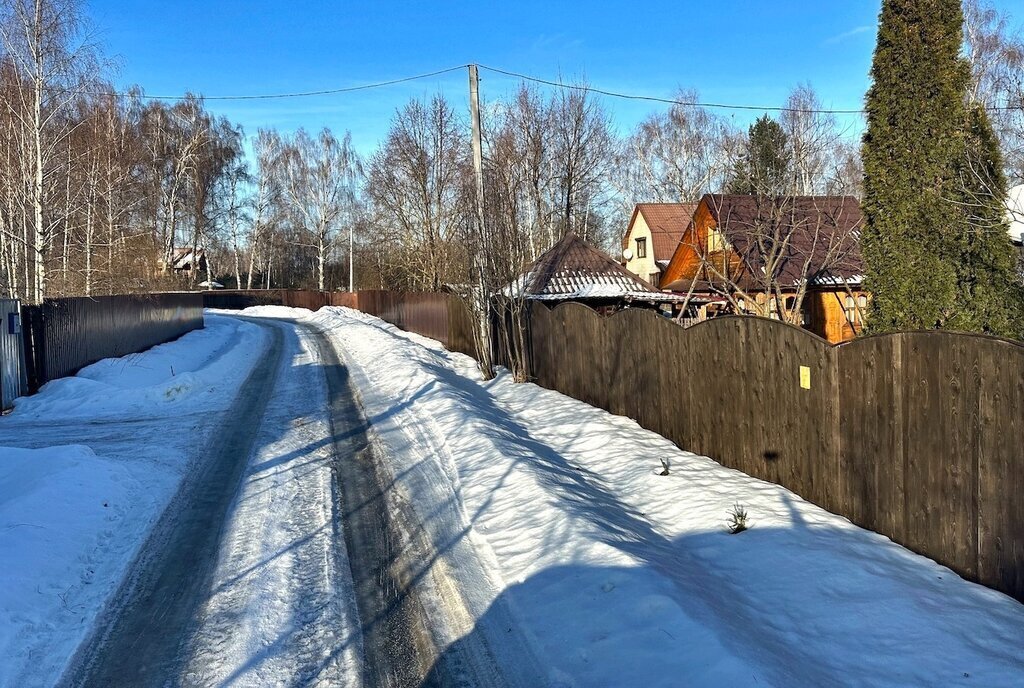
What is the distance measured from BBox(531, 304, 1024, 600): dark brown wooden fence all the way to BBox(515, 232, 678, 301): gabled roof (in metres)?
9.35

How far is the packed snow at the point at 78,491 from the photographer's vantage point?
16.7 ft

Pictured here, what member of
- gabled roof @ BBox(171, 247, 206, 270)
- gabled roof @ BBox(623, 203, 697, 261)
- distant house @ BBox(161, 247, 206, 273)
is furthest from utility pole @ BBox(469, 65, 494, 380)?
gabled roof @ BBox(171, 247, 206, 270)

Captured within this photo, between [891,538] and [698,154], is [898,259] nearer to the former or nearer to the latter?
[891,538]

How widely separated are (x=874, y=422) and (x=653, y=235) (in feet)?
135

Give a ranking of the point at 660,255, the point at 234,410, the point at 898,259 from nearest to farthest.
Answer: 1. the point at 898,259
2. the point at 234,410
3. the point at 660,255

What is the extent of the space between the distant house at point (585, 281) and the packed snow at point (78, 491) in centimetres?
857

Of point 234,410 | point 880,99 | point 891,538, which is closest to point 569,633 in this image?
point 891,538

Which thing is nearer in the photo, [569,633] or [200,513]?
[569,633]

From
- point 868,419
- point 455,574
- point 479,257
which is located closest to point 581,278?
A: point 479,257

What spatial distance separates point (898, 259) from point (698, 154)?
40398 millimetres

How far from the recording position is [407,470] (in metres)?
9.16

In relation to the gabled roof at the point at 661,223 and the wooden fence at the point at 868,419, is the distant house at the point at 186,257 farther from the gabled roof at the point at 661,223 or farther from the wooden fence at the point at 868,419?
the wooden fence at the point at 868,419

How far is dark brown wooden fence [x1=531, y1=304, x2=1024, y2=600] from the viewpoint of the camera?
5.00 metres

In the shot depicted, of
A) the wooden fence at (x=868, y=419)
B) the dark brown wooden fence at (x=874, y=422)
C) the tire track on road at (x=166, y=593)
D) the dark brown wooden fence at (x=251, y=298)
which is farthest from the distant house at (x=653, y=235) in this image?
the tire track on road at (x=166, y=593)
